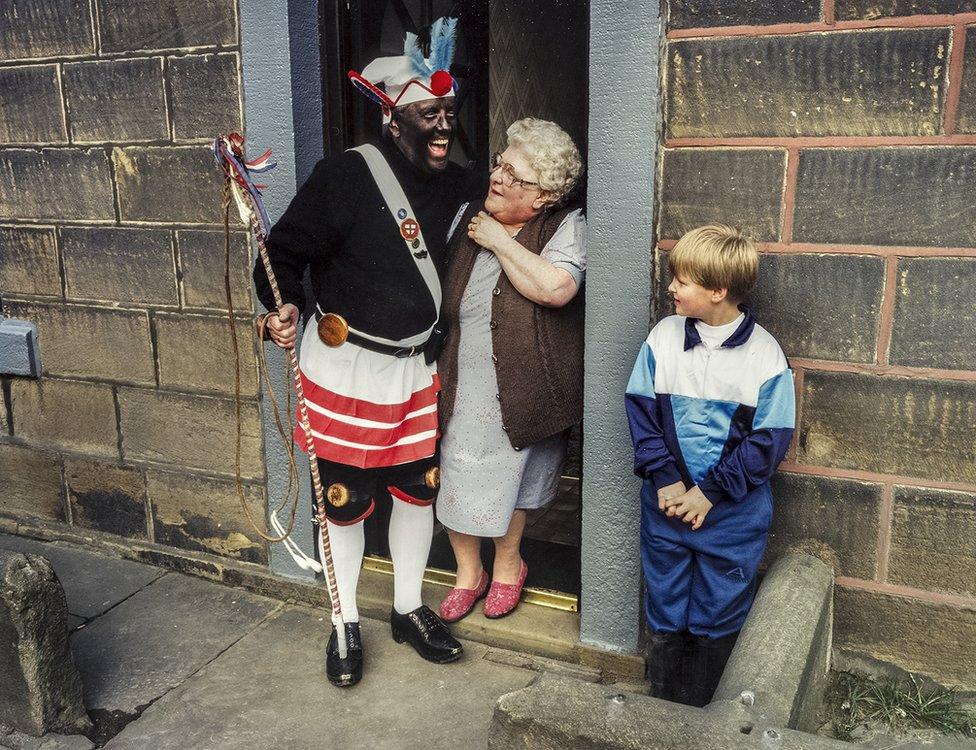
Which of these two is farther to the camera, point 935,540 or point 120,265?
point 120,265

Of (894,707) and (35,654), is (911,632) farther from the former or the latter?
(35,654)

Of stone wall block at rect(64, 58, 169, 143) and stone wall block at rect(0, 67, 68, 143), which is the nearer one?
stone wall block at rect(64, 58, 169, 143)

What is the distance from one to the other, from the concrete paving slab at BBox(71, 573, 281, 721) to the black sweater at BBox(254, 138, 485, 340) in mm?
1309

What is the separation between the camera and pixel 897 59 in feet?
7.97

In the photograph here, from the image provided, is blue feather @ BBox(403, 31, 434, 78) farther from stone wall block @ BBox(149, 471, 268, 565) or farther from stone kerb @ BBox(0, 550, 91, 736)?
stone kerb @ BBox(0, 550, 91, 736)

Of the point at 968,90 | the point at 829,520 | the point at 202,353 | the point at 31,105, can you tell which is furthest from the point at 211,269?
the point at 968,90

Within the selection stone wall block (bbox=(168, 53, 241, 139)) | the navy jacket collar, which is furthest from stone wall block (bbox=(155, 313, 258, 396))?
the navy jacket collar

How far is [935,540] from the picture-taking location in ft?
8.71

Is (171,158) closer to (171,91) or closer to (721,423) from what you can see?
(171,91)

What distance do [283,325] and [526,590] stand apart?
143 centimetres

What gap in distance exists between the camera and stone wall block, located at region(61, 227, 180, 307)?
3.61 m

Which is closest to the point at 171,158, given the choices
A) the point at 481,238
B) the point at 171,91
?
the point at 171,91

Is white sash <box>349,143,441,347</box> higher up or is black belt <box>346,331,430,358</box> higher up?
white sash <box>349,143,441,347</box>

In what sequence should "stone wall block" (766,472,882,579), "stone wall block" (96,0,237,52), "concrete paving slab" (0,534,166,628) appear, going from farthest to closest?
1. "concrete paving slab" (0,534,166,628)
2. "stone wall block" (96,0,237,52)
3. "stone wall block" (766,472,882,579)
